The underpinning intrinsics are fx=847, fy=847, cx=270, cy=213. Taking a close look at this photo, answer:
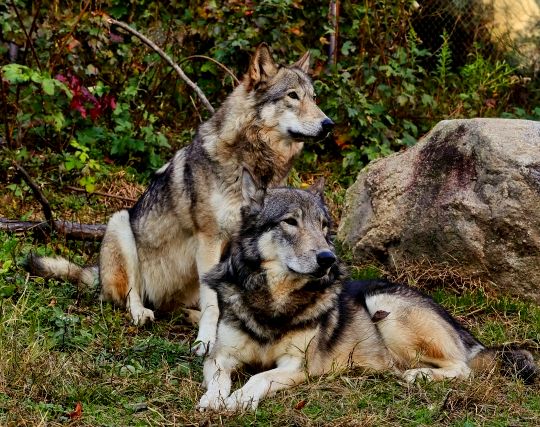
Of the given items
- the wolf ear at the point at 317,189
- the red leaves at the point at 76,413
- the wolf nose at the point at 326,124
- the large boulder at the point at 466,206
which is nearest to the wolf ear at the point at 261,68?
the wolf nose at the point at 326,124

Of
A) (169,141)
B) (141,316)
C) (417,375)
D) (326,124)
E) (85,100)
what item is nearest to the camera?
(417,375)

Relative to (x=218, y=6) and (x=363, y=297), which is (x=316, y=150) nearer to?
(x=218, y=6)

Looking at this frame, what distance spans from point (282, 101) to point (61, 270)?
7.50 ft

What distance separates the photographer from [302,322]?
5227mm

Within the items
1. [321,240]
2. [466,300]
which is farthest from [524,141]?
[321,240]

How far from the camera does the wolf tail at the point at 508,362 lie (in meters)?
5.43

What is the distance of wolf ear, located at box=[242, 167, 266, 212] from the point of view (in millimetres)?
5395

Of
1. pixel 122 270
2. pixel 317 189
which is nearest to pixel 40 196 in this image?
pixel 122 270

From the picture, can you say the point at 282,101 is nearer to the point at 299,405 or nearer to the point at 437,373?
the point at 437,373

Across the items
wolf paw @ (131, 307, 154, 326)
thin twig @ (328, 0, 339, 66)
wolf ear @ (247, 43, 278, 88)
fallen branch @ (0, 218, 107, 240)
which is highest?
wolf ear @ (247, 43, 278, 88)

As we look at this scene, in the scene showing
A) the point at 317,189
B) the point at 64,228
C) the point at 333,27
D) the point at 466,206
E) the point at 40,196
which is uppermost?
the point at 317,189

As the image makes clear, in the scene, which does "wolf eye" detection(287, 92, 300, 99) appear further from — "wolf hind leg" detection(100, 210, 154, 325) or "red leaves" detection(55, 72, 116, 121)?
"red leaves" detection(55, 72, 116, 121)

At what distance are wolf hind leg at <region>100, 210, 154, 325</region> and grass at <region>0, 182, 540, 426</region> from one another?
0.33 metres

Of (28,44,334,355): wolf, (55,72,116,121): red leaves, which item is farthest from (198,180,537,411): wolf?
(55,72,116,121): red leaves
